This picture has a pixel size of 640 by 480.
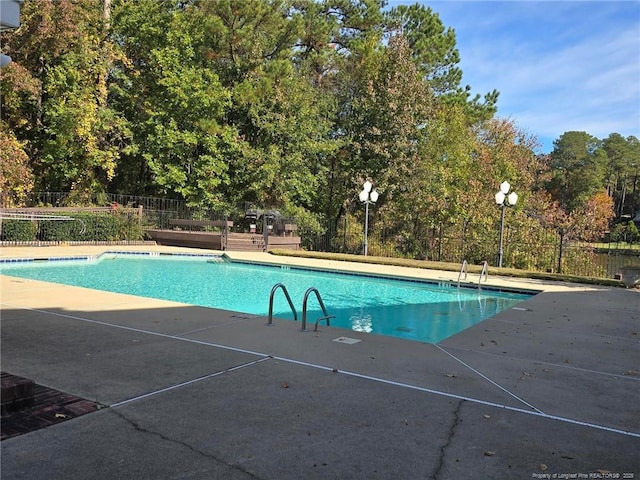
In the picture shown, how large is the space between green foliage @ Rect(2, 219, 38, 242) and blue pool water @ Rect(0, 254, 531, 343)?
123 inches

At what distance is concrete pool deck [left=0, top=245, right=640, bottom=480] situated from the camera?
2.68 m

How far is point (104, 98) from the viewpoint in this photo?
22562 mm

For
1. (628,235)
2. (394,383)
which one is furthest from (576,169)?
(394,383)

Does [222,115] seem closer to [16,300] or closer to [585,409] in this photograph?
[16,300]

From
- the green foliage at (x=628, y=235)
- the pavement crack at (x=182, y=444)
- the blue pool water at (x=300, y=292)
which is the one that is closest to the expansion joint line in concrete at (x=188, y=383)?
the pavement crack at (x=182, y=444)

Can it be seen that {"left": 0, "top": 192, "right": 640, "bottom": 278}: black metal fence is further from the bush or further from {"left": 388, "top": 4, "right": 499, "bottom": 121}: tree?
{"left": 388, "top": 4, "right": 499, "bottom": 121}: tree

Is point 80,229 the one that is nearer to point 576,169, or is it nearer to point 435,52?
point 435,52

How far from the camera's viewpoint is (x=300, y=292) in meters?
11.7

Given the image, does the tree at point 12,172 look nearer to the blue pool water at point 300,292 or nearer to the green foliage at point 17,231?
the green foliage at point 17,231

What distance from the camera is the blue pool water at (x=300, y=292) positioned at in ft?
29.7

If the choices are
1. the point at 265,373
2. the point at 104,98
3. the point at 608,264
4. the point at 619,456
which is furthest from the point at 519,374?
the point at 104,98

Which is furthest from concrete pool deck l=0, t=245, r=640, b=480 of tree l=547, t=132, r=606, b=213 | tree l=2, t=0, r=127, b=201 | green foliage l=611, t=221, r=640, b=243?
tree l=547, t=132, r=606, b=213

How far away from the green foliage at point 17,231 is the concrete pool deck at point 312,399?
1142cm

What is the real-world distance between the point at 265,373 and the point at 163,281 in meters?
8.92
